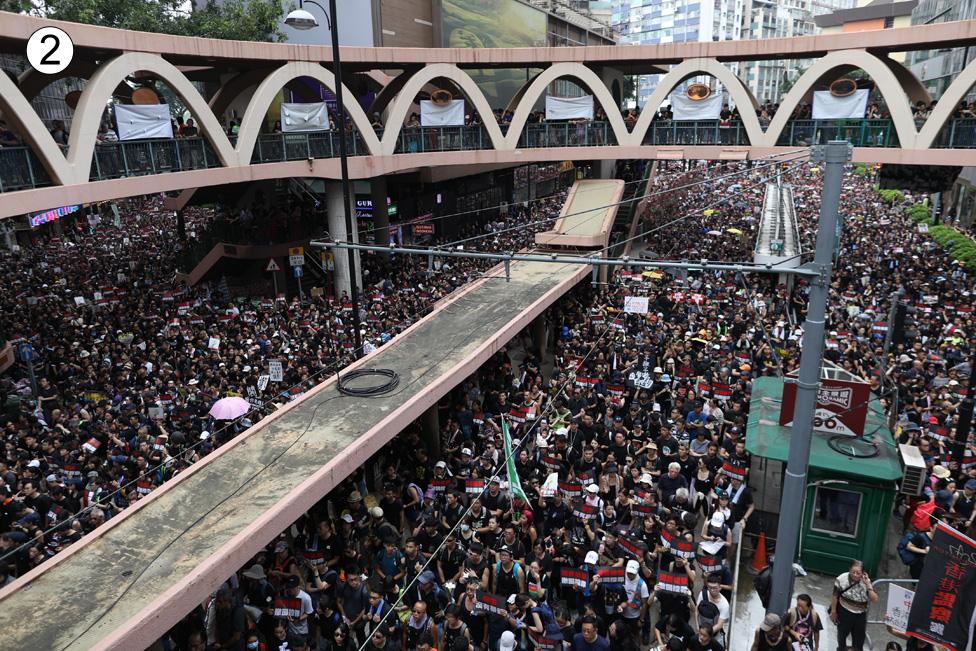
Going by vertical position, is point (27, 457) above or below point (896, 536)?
above

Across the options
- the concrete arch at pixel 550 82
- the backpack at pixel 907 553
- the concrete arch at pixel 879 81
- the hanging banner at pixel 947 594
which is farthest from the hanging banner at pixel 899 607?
the concrete arch at pixel 550 82

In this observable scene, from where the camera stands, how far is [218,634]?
9.03m

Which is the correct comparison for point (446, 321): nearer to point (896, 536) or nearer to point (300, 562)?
point (300, 562)

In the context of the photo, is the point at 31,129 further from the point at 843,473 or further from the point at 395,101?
the point at 843,473

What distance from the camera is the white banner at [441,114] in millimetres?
27672

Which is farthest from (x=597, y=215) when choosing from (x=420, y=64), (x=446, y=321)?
(x=446, y=321)

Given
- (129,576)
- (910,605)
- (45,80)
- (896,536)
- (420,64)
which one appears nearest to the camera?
(910,605)

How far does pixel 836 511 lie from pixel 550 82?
2236cm

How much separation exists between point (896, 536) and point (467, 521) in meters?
7.65

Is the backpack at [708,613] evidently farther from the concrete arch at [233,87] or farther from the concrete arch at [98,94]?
the concrete arch at [233,87]

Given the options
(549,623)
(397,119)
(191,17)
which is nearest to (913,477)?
(549,623)

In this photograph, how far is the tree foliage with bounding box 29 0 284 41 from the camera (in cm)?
3244

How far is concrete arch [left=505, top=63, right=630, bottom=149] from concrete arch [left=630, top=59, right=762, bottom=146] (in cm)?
94

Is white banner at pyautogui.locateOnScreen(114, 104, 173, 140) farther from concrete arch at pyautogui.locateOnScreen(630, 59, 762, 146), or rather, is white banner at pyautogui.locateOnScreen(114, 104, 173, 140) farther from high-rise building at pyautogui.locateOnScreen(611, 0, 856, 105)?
high-rise building at pyautogui.locateOnScreen(611, 0, 856, 105)
